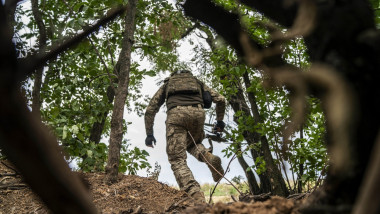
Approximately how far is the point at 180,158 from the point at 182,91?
1344 millimetres

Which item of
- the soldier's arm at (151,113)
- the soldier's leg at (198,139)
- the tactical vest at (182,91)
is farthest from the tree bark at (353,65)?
the soldier's arm at (151,113)

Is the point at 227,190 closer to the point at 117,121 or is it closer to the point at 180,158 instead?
the point at 180,158

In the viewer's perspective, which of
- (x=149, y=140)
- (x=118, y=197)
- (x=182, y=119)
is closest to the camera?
(x=118, y=197)

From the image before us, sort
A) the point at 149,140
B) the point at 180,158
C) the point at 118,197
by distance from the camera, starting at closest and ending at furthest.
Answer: the point at 118,197
the point at 180,158
the point at 149,140

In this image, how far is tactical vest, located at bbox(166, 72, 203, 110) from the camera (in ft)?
20.2

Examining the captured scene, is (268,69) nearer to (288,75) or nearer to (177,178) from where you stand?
(288,75)

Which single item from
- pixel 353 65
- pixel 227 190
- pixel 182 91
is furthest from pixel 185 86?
pixel 227 190

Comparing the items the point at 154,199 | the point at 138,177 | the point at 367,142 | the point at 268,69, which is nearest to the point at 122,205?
the point at 154,199

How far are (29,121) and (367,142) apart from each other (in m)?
0.74

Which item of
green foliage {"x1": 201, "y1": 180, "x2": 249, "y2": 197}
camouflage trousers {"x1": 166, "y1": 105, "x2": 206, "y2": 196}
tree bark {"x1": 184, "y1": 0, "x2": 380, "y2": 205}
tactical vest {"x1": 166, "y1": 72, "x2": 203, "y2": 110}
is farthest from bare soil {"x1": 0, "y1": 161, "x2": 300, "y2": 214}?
green foliage {"x1": 201, "y1": 180, "x2": 249, "y2": 197}

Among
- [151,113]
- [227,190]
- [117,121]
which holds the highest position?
[151,113]

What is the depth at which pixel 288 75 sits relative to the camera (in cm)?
90

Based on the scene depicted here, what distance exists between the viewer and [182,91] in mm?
6160

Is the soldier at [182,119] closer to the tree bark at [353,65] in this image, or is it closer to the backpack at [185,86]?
the backpack at [185,86]
